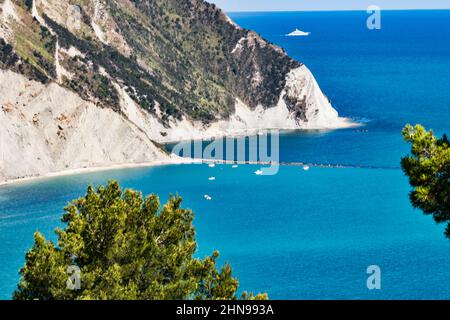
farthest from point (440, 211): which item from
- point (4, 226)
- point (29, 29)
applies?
point (29, 29)

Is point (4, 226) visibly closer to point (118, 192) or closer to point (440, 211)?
point (118, 192)

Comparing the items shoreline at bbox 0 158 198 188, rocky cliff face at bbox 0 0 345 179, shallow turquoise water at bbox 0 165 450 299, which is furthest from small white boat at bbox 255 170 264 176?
rocky cliff face at bbox 0 0 345 179

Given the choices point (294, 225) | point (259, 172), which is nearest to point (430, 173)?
point (294, 225)

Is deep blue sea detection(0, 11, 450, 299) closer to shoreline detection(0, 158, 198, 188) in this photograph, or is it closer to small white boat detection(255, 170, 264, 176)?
small white boat detection(255, 170, 264, 176)

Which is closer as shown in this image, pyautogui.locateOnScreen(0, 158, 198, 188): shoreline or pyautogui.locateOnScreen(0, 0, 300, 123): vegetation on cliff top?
pyautogui.locateOnScreen(0, 158, 198, 188): shoreline

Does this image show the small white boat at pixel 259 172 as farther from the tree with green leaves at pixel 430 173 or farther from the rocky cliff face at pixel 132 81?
the tree with green leaves at pixel 430 173

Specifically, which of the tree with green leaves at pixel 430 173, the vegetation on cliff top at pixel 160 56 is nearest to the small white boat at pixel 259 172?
the vegetation on cliff top at pixel 160 56
